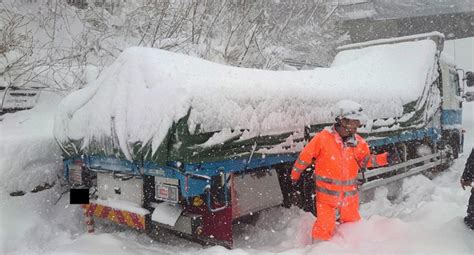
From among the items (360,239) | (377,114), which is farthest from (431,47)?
(360,239)

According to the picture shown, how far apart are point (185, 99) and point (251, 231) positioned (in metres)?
2.03

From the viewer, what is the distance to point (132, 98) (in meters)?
4.02

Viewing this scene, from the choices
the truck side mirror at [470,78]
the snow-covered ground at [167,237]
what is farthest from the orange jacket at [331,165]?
the truck side mirror at [470,78]

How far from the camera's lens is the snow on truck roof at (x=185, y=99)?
3699mm

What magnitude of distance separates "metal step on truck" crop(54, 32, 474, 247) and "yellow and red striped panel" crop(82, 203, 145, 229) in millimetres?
11

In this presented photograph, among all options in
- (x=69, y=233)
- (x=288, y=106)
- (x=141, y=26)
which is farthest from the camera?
(x=141, y=26)

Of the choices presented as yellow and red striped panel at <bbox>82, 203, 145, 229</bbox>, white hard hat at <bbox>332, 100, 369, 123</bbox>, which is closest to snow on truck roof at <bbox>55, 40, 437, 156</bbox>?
white hard hat at <bbox>332, 100, 369, 123</bbox>

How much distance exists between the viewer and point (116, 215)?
4465 millimetres

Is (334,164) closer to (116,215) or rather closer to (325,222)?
(325,222)

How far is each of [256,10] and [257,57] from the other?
113 cm

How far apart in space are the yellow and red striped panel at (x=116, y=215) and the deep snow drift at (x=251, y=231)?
0.23 metres

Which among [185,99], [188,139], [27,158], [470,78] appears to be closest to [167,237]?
[188,139]

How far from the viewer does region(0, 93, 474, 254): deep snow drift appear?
12.6 feet

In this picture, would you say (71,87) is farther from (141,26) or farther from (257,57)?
(257,57)
